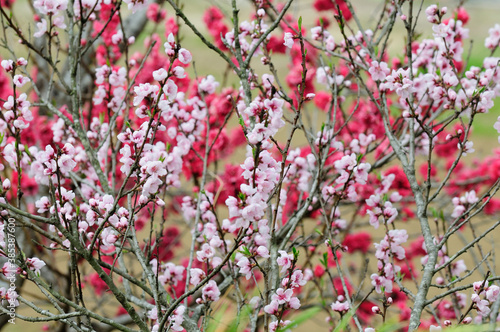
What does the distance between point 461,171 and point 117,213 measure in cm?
360

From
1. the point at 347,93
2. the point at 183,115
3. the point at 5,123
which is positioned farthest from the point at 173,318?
the point at 347,93

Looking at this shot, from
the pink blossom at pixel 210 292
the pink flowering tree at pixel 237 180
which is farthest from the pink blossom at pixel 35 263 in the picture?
the pink blossom at pixel 210 292

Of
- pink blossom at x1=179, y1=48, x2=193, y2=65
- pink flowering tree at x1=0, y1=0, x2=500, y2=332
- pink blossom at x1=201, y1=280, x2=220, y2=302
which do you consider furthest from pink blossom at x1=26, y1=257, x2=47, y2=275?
pink blossom at x1=179, y1=48, x2=193, y2=65

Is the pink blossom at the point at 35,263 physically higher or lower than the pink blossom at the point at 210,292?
higher

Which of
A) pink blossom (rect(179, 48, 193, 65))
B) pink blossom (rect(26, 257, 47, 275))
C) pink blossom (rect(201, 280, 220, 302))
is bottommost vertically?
pink blossom (rect(201, 280, 220, 302))

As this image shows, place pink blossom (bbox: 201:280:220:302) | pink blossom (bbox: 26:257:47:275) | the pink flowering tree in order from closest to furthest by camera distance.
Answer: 1. the pink flowering tree
2. pink blossom (bbox: 26:257:47:275)
3. pink blossom (bbox: 201:280:220:302)

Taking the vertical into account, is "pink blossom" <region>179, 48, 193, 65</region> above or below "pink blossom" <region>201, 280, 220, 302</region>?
above

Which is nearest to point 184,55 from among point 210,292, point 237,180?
point 210,292

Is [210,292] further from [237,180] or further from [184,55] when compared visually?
[237,180]

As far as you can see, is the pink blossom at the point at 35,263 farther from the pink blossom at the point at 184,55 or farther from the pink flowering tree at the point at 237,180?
the pink blossom at the point at 184,55

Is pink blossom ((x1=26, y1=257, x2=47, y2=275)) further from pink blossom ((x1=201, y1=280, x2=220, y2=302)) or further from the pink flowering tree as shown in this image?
pink blossom ((x1=201, y1=280, x2=220, y2=302))

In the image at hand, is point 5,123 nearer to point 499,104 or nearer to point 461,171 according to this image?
point 461,171

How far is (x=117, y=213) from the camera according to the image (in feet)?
4.71

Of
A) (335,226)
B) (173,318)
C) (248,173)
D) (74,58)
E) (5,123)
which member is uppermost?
(74,58)
